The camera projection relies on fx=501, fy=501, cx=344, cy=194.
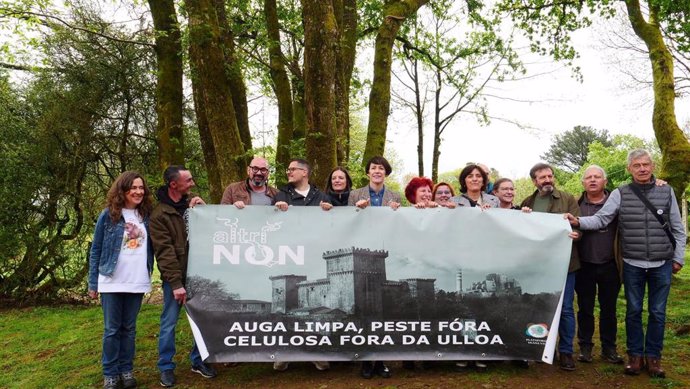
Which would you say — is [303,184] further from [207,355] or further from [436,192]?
[207,355]

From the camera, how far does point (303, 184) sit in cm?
519

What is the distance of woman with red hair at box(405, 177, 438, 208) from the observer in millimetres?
5145

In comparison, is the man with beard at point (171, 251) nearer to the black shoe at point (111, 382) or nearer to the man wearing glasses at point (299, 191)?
the black shoe at point (111, 382)

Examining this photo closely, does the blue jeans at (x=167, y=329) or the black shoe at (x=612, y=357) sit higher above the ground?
the blue jeans at (x=167, y=329)

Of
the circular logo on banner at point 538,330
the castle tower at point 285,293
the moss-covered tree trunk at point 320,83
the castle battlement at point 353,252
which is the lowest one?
the circular logo on banner at point 538,330

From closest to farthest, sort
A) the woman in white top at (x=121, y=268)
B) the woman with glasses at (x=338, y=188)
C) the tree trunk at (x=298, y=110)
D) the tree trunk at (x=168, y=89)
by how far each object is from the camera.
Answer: the woman in white top at (x=121, y=268), the woman with glasses at (x=338, y=188), the tree trunk at (x=168, y=89), the tree trunk at (x=298, y=110)

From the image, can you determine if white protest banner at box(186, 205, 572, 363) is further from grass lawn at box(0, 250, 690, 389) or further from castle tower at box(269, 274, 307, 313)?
grass lawn at box(0, 250, 690, 389)

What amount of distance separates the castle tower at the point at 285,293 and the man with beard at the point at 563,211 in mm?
2583

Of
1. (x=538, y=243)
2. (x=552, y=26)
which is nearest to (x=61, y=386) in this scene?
(x=538, y=243)

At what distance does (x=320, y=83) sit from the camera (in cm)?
624

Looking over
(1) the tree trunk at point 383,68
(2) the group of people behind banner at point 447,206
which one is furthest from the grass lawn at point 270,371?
(1) the tree trunk at point 383,68

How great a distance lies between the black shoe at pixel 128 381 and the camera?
15.6 feet

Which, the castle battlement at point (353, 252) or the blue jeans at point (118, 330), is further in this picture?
the castle battlement at point (353, 252)

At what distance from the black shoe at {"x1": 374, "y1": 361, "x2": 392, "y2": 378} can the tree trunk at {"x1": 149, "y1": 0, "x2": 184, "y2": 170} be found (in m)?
5.70
